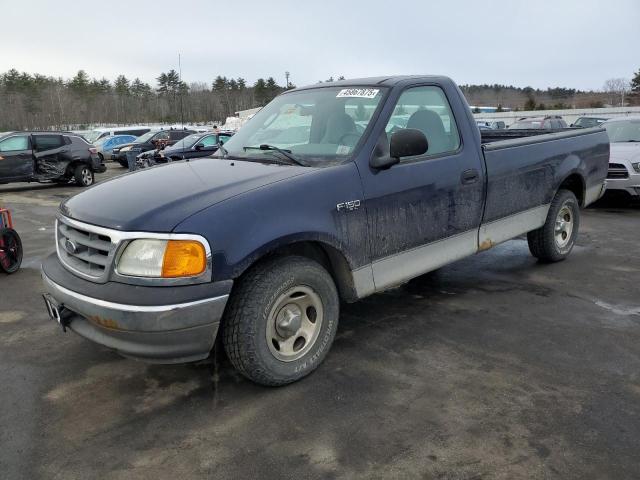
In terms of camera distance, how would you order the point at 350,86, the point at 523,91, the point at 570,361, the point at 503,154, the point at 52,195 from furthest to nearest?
the point at 523,91, the point at 52,195, the point at 503,154, the point at 350,86, the point at 570,361

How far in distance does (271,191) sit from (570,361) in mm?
2312

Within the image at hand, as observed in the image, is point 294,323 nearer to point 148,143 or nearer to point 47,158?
point 47,158

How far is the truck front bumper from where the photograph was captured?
2699 mm

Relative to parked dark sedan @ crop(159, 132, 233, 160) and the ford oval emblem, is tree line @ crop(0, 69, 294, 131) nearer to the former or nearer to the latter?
parked dark sedan @ crop(159, 132, 233, 160)

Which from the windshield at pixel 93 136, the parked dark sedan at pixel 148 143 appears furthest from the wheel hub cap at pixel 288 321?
the windshield at pixel 93 136

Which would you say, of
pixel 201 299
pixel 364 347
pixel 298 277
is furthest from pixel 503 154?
pixel 201 299

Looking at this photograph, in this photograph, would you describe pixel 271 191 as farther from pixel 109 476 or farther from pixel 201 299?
pixel 109 476

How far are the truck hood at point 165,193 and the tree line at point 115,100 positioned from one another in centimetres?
7144

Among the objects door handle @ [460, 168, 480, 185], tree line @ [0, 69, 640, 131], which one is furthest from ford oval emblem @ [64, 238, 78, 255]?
tree line @ [0, 69, 640, 131]

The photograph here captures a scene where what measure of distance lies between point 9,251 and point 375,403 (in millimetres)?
4889

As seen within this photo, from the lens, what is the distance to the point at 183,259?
2746 mm

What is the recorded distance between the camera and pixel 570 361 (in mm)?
3545

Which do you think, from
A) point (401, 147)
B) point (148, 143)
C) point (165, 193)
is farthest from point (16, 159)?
point (401, 147)

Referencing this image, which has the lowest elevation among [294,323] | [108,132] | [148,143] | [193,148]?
[294,323]
